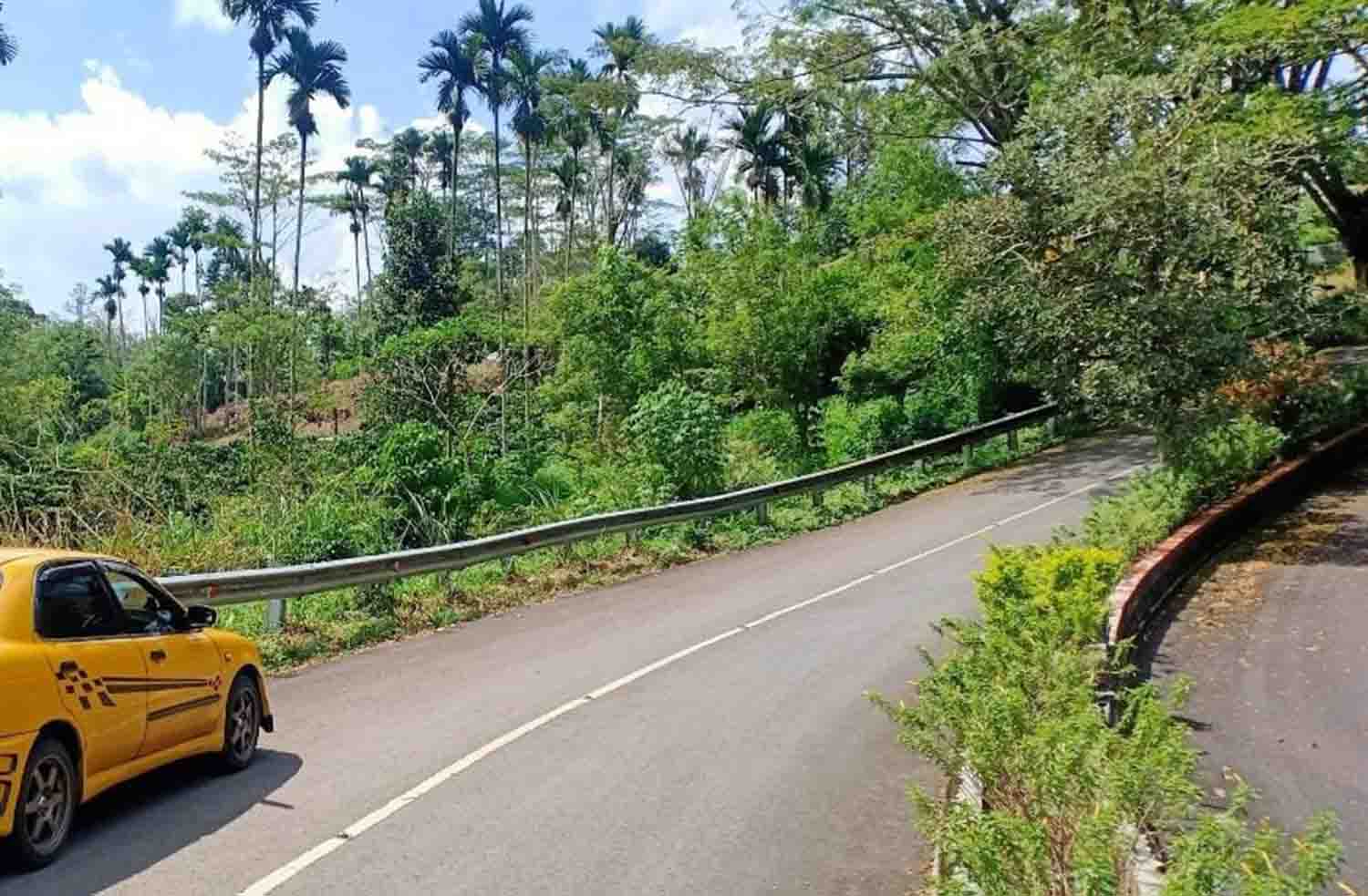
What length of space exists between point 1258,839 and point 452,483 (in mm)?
16063

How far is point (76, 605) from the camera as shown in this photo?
659 centimetres

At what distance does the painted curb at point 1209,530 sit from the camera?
1145cm

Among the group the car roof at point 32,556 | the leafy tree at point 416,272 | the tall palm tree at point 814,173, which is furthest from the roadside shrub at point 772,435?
the leafy tree at point 416,272

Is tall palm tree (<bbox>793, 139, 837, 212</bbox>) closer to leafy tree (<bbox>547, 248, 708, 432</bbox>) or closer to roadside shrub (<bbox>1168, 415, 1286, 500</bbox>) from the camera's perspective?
leafy tree (<bbox>547, 248, 708, 432</bbox>)

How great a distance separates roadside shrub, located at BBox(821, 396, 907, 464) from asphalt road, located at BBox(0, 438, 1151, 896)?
1442 cm

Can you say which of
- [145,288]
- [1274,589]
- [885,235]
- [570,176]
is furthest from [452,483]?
[145,288]

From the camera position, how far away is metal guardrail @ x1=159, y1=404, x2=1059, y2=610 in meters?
10.9

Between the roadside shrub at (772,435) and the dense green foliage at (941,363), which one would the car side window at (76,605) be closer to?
the dense green foliage at (941,363)

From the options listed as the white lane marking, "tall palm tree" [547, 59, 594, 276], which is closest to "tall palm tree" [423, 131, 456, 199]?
"tall palm tree" [547, 59, 594, 276]

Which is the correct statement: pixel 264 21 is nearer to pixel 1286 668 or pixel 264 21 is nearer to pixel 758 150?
pixel 758 150

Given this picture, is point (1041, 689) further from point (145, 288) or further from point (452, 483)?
point (145, 288)

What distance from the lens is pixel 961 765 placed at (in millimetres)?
5852

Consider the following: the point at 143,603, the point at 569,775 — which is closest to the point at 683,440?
the point at 569,775

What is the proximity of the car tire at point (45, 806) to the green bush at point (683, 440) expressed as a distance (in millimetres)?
15803
